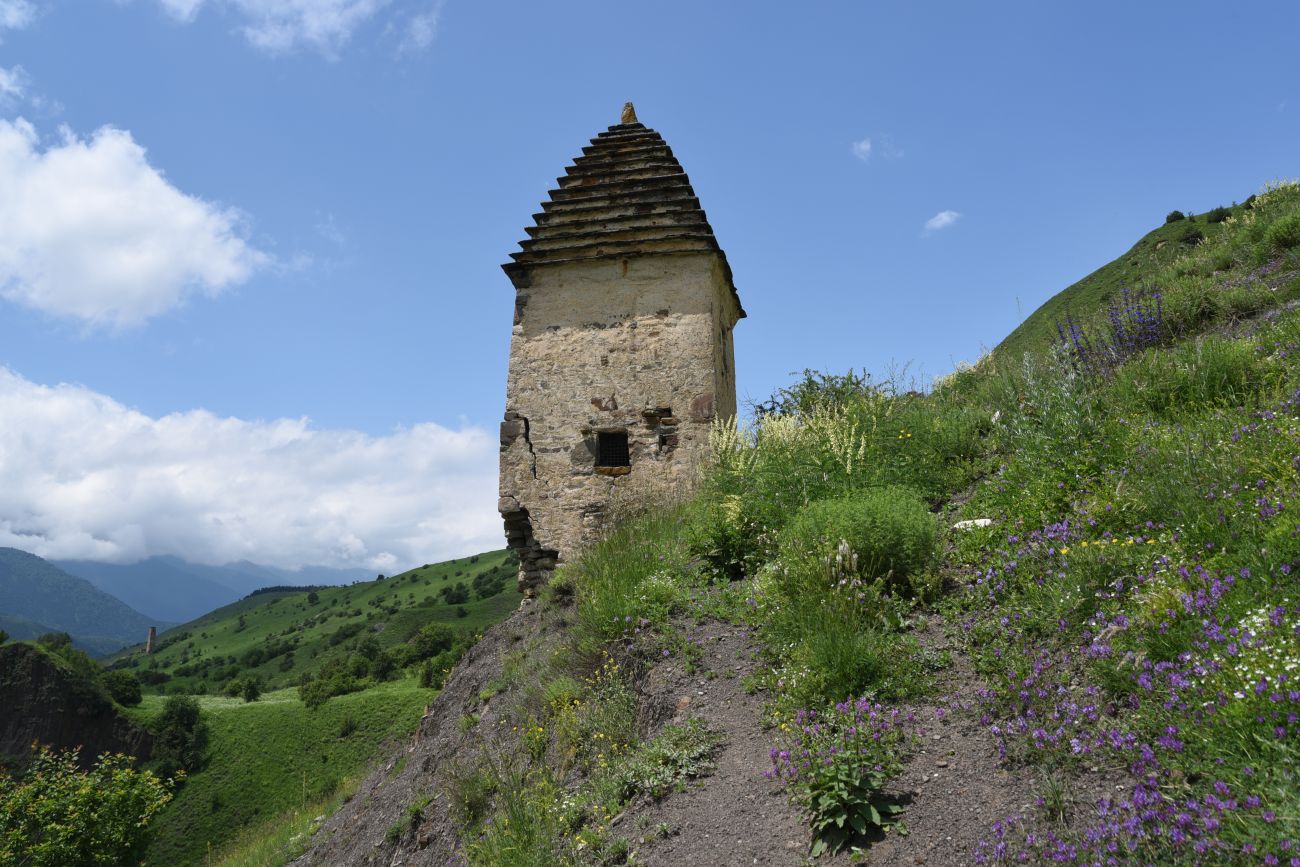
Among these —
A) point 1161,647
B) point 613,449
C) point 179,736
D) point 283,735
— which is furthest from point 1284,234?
point 179,736

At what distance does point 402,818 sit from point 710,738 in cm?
449

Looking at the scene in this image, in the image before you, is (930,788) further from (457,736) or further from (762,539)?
(457,736)

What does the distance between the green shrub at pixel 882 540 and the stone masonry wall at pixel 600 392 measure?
4879mm

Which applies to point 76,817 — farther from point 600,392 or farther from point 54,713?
point 54,713

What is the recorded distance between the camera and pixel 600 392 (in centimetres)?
1127

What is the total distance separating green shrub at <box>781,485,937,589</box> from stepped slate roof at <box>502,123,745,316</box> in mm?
6783

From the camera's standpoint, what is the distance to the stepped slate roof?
11.6m

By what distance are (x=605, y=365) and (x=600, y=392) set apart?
1.49 ft

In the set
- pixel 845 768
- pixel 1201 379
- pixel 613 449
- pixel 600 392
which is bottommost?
pixel 845 768

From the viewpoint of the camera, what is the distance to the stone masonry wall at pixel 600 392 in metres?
10.9

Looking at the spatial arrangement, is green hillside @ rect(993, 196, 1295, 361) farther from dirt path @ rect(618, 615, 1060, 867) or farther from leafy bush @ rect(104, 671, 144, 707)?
leafy bush @ rect(104, 671, 144, 707)

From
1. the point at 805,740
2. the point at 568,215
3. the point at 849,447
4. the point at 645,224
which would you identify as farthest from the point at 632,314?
the point at 805,740

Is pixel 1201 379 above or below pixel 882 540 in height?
above

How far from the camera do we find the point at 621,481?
10977 millimetres
